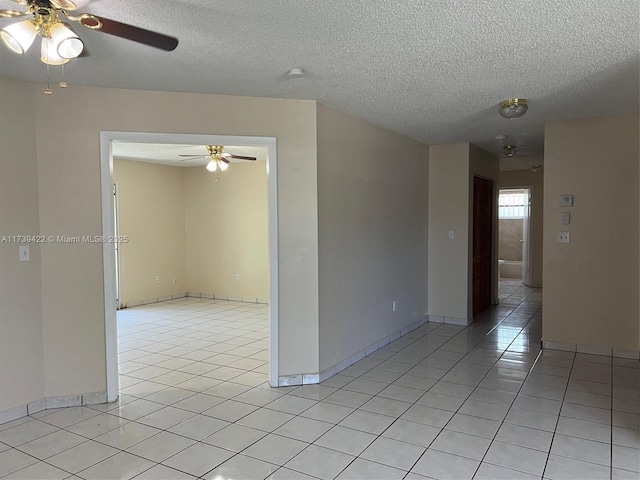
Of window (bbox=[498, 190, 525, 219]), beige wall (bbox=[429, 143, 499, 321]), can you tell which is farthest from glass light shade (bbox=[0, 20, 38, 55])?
window (bbox=[498, 190, 525, 219])

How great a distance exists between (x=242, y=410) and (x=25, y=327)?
5.28 feet

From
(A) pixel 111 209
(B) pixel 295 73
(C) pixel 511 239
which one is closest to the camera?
(B) pixel 295 73

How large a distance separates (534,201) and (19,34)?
28.8 ft

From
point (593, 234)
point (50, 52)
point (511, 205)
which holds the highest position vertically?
point (50, 52)

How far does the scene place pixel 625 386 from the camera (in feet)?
11.8

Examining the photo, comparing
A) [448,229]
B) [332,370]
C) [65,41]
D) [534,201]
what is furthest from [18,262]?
[534,201]

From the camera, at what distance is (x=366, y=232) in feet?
14.7

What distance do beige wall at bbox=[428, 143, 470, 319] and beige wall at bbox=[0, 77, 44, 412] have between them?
174 inches

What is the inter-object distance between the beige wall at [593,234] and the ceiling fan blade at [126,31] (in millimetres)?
4007

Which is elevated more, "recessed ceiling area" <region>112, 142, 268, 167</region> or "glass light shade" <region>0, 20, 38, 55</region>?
"recessed ceiling area" <region>112, 142, 268, 167</region>

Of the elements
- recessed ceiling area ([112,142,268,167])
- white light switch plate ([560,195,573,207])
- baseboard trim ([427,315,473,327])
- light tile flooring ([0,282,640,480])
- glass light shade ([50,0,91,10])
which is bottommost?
light tile flooring ([0,282,640,480])

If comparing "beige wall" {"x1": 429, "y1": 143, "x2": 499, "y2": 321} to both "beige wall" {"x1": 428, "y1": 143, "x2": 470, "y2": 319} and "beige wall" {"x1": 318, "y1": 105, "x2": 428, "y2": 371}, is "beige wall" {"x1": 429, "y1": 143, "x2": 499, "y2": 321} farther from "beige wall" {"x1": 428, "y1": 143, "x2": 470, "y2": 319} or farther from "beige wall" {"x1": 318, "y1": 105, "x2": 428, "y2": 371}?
"beige wall" {"x1": 318, "y1": 105, "x2": 428, "y2": 371}

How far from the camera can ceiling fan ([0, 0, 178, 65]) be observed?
1.75 meters

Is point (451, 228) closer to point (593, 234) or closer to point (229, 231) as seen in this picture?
point (593, 234)
